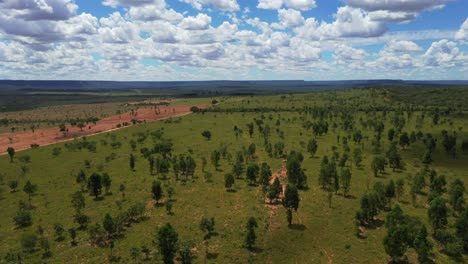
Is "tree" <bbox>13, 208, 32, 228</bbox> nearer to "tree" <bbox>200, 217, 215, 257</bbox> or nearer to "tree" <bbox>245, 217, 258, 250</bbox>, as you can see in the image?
"tree" <bbox>200, 217, 215, 257</bbox>

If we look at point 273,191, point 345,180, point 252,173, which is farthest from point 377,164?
point 273,191

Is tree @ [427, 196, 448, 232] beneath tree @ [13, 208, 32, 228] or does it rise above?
above

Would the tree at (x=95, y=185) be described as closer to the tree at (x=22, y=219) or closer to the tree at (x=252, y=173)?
the tree at (x=22, y=219)

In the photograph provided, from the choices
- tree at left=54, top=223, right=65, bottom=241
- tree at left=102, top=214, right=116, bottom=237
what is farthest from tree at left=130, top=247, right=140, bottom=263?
tree at left=54, top=223, right=65, bottom=241

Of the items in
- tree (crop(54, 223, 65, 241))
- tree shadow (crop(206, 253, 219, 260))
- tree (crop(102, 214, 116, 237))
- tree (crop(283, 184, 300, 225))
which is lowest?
tree shadow (crop(206, 253, 219, 260))

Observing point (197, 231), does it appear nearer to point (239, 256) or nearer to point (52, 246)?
point (239, 256)

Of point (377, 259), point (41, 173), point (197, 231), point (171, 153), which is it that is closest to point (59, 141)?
point (41, 173)

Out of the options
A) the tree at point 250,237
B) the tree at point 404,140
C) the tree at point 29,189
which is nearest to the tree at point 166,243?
the tree at point 250,237

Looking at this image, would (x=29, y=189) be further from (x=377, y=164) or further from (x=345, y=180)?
(x=377, y=164)
